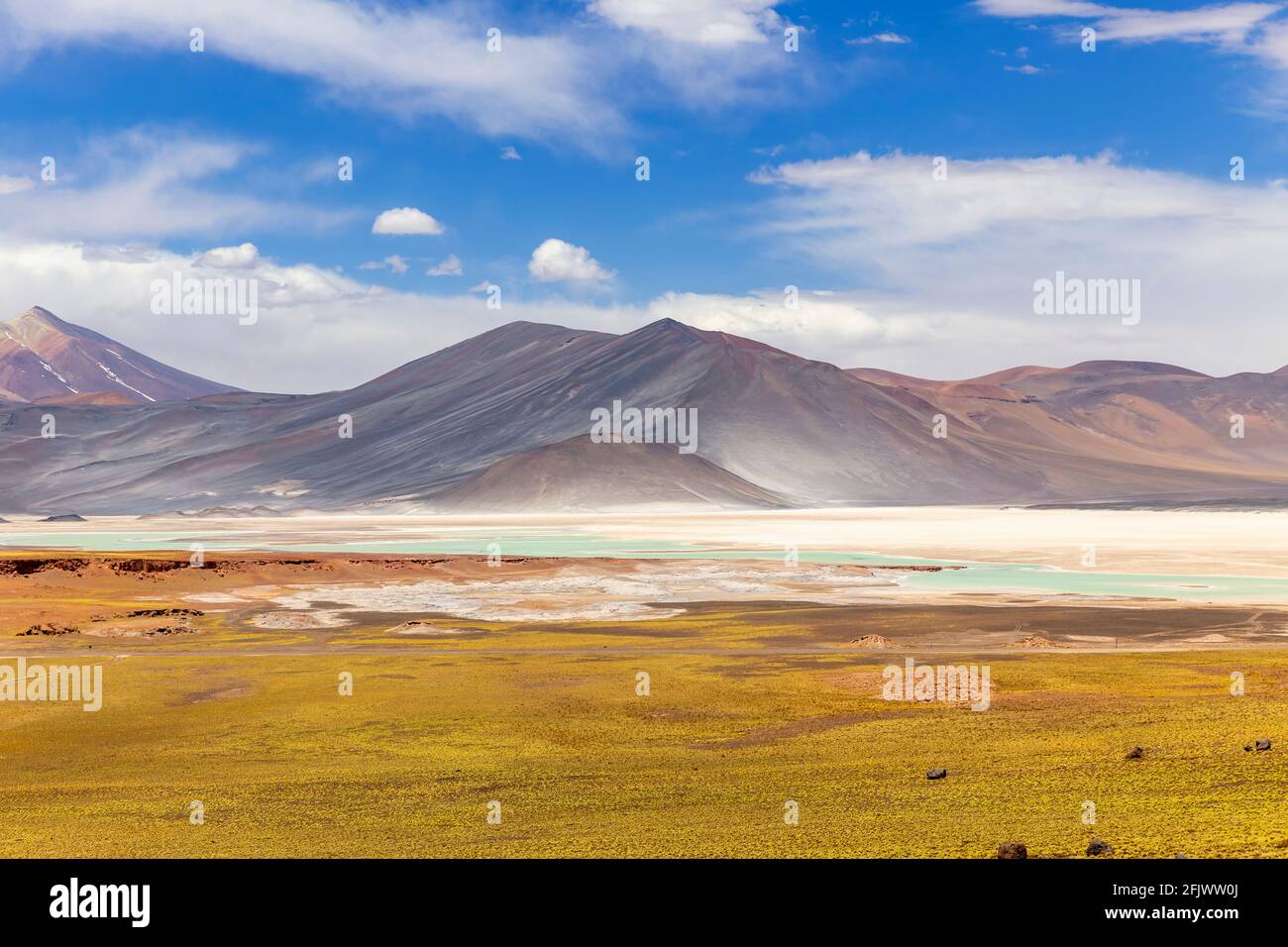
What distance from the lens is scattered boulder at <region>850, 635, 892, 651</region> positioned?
21.8m

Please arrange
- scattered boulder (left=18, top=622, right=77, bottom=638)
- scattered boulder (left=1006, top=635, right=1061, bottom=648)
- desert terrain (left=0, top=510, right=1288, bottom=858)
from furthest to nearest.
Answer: scattered boulder (left=18, top=622, right=77, bottom=638), scattered boulder (left=1006, top=635, right=1061, bottom=648), desert terrain (left=0, top=510, right=1288, bottom=858)

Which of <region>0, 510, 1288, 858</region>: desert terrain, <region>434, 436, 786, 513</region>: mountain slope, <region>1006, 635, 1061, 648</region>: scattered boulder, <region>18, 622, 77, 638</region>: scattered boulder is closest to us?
<region>0, 510, 1288, 858</region>: desert terrain

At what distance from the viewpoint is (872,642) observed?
22109mm

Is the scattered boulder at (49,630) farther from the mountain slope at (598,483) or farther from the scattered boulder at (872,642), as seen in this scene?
the mountain slope at (598,483)

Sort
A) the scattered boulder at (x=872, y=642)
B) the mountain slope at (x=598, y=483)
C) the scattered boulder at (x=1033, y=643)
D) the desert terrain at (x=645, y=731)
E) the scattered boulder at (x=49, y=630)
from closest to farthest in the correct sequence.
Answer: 1. the desert terrain at (x=645, y=731)
2. the scattered boulder at (x=1033, y=643)
3. the scattered boulder at (x=872, y=642)
4. the scattered boulder at (x=49, y=630)
5. the mountain slope at (x=598, y=483)

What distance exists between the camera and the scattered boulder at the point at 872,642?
71.5 feet

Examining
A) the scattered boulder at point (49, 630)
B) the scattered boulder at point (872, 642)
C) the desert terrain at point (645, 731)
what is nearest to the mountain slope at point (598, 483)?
the desert terrain at point (645, 731)

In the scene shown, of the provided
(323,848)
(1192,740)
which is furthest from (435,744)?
(1192,740)

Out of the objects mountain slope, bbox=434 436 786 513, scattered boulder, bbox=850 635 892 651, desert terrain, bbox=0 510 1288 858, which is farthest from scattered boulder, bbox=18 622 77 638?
mountain slope, bbox=434 436 786 513

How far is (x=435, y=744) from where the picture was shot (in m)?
12.5

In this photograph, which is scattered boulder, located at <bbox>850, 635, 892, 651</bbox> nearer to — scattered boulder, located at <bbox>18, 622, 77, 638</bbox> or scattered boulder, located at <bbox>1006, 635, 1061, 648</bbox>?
scattered boulder, located at <bbox>1006, 635, 1061, 648</bbox>
